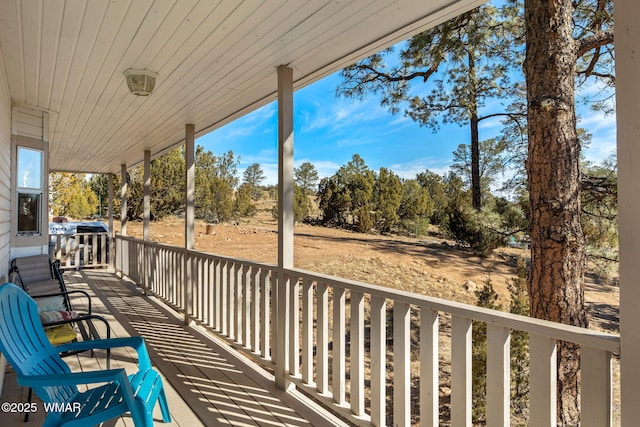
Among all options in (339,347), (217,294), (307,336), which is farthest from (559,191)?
(217,294)

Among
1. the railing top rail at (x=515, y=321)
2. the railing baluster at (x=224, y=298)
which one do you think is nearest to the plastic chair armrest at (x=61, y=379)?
the railing top rail at (x=515, y=321)

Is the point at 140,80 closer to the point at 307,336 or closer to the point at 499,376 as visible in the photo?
the point at 307,336

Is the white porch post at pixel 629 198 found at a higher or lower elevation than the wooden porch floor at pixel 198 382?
higher

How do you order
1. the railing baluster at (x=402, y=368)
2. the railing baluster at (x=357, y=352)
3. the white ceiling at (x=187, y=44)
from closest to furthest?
1. the railing baluster at (x=402, y=368)
2. the white ceiling at (x=187, y=44)
3. the railing baluster at (x=357, y=352)

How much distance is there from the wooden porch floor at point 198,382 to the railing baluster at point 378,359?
1.43ft

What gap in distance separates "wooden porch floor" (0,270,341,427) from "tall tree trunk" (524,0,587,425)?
1967 millimetres

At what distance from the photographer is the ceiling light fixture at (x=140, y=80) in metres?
2.97

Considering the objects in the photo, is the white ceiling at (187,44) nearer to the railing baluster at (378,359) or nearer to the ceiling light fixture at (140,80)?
the ceiling light fixture at (140,80)

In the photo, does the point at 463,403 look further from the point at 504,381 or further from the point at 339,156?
the point at 339,156

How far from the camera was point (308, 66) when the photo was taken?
2.91 meters

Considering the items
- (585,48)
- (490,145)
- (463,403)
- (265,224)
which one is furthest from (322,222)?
(463,403)

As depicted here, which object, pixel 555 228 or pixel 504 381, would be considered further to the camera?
pixel 555 228

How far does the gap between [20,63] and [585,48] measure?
4688 millimetres

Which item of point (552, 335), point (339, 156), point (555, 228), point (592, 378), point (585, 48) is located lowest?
point (592, 378)
